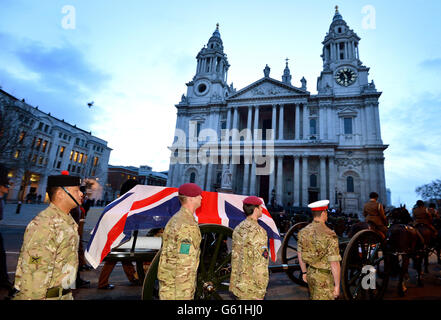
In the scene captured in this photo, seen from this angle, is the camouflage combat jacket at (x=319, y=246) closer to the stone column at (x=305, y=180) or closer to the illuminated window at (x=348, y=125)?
the stone column at (x=305, y=180)

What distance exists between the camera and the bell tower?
132 ft

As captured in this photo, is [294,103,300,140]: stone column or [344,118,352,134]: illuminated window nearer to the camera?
[344,118,352,134]: illuminated window

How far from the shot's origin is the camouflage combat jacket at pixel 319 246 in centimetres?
282

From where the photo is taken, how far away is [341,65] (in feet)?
111

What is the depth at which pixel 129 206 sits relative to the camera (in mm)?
3463

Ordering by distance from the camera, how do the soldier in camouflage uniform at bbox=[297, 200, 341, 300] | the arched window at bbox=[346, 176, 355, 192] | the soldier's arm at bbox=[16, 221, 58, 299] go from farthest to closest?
the arched window at bbox=[346, 176, 355, 192] → the soldier in camouflage uniform at bbox=[297, 200, 341, 300] → the soldier's arm at bbox=[16, 221, 58, 299]

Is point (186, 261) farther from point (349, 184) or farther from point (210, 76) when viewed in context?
point (210, 76)

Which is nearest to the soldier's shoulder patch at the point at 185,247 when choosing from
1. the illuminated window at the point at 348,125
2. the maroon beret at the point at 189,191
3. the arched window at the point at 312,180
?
the maroon beret at the point at 189,191

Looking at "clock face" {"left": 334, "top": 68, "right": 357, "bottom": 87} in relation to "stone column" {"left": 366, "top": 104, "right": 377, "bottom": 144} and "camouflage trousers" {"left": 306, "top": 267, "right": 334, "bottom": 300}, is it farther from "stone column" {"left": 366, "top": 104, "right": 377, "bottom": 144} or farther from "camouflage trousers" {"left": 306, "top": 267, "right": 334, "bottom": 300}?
"camouflage trousers" {"left": 306, "top": 267, "right": 334, "bottom": 300}

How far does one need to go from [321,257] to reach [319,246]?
143 millimetres

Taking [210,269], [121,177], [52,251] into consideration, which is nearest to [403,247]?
[210,269]

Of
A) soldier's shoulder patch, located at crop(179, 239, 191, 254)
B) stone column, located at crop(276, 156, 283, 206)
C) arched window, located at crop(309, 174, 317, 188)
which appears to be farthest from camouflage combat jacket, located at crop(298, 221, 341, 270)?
arched window, located at crop(309, 174, 317, 188)

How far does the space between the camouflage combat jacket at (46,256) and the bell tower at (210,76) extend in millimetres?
38390

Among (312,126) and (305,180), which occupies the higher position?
(312,126)
